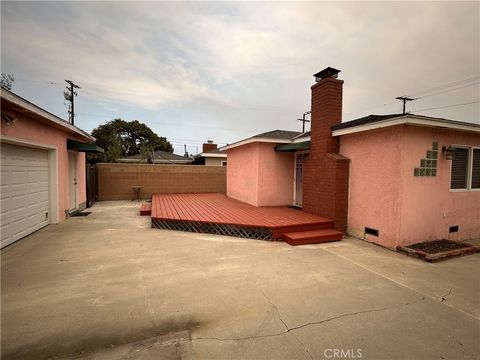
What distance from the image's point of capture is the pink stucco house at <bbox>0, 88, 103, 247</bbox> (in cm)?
472

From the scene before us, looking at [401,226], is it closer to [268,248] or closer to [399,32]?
[268,248]

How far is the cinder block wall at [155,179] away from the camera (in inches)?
475

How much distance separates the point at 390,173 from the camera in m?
5.25

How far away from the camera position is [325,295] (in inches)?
123

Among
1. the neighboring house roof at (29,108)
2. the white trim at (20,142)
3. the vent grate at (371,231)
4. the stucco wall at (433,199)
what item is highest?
the neighboring house roof at (29,108)

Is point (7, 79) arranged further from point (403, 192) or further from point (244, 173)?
point (403, 192)

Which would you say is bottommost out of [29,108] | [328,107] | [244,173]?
[244,173]

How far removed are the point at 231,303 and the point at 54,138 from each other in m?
7.11

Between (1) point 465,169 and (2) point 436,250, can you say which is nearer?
(2) point 436,250

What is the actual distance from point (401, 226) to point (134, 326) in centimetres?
540

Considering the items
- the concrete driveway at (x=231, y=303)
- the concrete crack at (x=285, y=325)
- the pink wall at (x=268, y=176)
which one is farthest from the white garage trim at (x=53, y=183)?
the concrete crack at (x=285, y=325)

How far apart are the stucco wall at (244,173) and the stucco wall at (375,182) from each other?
11.6ft

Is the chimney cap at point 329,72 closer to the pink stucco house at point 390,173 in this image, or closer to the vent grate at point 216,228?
the pink stucco house at point 390,173

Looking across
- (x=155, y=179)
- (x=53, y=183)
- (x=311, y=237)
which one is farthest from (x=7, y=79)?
(x=311, y=237)
